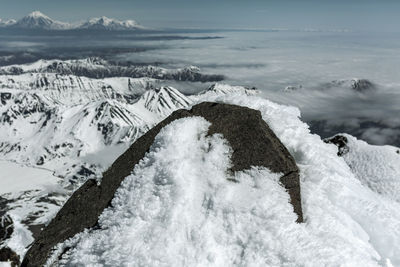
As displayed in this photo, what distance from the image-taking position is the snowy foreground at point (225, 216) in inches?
344

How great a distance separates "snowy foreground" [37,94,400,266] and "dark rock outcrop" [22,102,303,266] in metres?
0.42

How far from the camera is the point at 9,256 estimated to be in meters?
30.3

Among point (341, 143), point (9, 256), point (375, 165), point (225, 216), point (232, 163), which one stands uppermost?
point (232, 163)

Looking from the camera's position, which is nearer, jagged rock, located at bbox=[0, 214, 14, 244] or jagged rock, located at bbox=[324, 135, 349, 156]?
jagged rock, located at bbox=[324, 135, 349, 156]

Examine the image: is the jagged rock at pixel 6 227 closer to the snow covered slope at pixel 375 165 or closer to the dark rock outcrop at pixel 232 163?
the dark rock outcrop at pixel 232 163

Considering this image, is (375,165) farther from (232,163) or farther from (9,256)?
(9,256)

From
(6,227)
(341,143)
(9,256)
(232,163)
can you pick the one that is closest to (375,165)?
(341,143)

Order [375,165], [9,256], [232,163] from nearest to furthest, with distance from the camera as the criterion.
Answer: [232,163], [375,165], [9,256]

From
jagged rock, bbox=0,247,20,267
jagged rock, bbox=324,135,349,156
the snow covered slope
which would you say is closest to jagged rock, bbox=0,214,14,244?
jagged rock, bbox=0,247,20,267

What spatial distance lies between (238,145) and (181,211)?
11.5 feet

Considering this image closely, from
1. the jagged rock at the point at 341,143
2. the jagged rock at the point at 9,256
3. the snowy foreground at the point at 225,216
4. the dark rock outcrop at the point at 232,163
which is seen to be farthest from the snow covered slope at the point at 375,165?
the jagged rock at the point at 9,256

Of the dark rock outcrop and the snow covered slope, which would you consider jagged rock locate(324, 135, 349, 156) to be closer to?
the snow covered slope

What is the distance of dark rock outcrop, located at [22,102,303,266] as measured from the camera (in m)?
10.8

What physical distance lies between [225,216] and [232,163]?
2.24 meters
